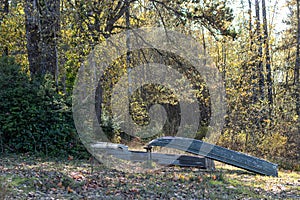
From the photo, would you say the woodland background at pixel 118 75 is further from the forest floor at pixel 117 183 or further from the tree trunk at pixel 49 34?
the forest floor at pixel 117 183

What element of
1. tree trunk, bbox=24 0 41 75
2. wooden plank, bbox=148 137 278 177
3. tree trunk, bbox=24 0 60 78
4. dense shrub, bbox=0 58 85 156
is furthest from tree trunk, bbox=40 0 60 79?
wooden plank, bbox=148 137 278 177

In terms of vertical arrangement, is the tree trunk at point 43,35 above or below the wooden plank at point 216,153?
above

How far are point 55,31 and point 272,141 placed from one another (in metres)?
8.80

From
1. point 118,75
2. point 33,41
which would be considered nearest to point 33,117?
point 33,41

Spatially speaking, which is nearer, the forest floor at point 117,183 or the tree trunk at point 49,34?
the forest floor at point 117,183

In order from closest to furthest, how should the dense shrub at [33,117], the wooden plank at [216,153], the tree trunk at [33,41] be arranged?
the wooden plank at [216,153] < the dense shrub at [33,117] < the tree trunk at [33,41]

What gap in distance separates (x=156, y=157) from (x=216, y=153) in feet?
5.46

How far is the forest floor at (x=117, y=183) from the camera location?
6457 mm

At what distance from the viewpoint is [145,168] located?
32.2ft

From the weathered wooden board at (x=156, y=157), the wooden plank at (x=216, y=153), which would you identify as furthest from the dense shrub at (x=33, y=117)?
the wooden plank at (x=216, y=153)

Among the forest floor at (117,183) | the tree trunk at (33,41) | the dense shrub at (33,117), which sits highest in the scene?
the tree trunk at (33,41)

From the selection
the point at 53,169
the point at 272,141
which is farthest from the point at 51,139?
the point at 272,141

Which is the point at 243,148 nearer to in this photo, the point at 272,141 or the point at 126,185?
the point at 272,141

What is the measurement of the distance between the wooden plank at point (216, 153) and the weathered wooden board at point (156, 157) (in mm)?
347
